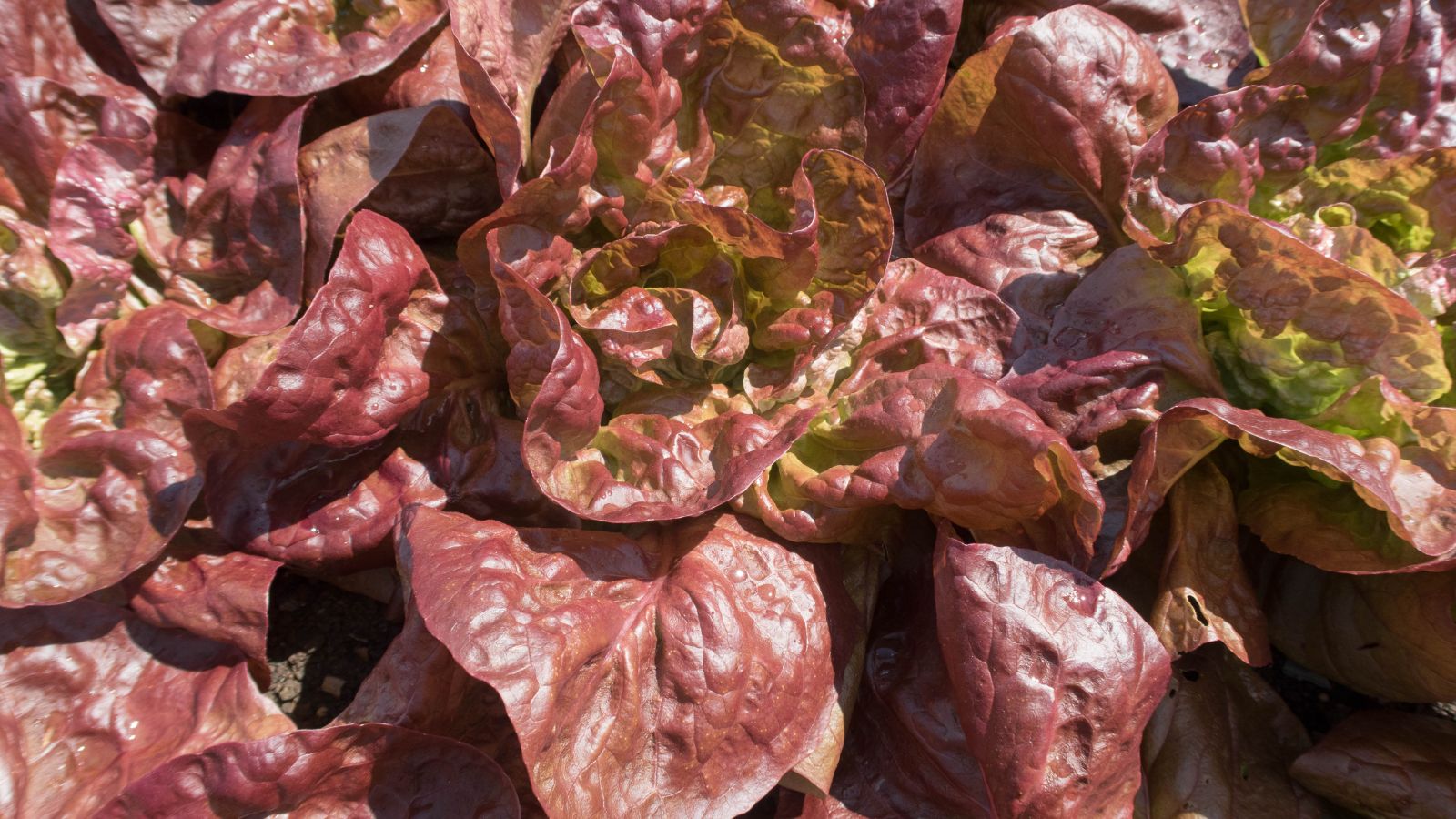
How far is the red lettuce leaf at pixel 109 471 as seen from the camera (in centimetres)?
231

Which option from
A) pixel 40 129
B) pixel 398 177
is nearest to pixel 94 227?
pixel 40 129

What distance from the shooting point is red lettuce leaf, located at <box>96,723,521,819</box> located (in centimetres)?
215

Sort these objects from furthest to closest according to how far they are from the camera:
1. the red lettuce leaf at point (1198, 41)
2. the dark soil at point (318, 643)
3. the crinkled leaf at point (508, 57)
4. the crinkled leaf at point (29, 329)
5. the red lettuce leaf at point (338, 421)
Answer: the red lettuce leaf at point (1198, 41) → the dark soil at point (318, 643) → the crinkled leaf at point (29, 329) → the crinkled leaf at point (508, 57) → the red lettuce leaf at point (338, 421)

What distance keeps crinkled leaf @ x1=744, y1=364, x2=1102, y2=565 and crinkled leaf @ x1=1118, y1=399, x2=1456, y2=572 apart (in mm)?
213

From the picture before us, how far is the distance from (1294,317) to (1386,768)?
3.98 feet

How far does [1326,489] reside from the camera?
8.02 ft

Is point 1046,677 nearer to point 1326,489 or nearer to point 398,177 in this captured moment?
point 1326,489

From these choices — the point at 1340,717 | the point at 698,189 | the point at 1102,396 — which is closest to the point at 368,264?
the point at 698,189

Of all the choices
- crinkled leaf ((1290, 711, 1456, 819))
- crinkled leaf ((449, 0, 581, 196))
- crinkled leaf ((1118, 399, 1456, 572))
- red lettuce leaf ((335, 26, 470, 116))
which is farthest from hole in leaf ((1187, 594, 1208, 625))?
red lettuce leaf ((335, 26, 470, 116))

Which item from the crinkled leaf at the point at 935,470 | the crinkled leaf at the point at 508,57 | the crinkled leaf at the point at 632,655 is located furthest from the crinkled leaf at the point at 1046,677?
the crinkled leaf at the point at 508,57

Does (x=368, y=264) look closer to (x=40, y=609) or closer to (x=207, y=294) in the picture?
(x=207, y=294)

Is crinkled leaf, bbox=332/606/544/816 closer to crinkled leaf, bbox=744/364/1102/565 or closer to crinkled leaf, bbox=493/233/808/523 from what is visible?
crinkled leaf, bbox=493/233/808/523

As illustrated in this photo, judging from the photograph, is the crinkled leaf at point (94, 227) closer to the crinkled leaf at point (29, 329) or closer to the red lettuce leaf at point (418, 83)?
the crinkled leaf at point (29, 329)

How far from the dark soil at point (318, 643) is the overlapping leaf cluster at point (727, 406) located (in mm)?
174
